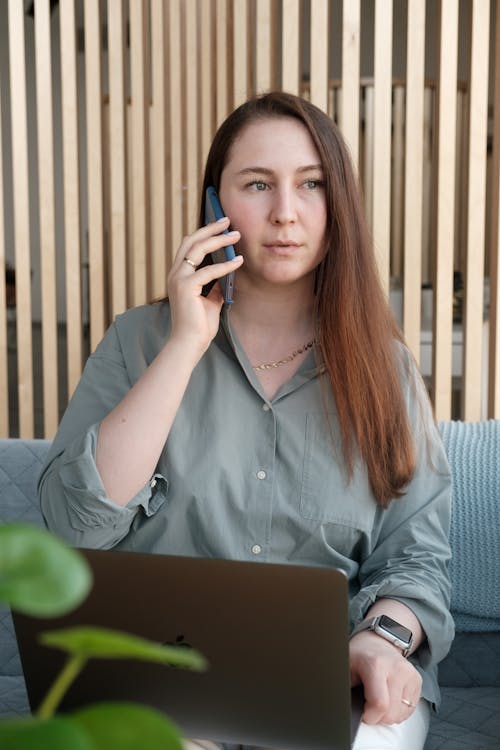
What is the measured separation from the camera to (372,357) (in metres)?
1.65

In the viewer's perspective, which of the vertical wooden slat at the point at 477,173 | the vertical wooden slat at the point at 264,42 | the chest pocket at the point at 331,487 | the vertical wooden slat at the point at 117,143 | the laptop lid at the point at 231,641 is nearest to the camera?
the laptop lid at the point at 231,641

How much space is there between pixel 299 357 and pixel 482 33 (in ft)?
3.84

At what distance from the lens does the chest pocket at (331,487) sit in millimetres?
1573

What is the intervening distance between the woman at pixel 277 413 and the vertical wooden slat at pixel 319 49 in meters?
0.87

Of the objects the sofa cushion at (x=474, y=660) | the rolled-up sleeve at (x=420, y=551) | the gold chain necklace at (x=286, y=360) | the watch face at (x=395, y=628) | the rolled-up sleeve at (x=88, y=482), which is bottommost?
the sofa cushion at (x=474, y=660)

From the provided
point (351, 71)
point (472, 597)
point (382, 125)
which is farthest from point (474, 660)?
point (351, 71)

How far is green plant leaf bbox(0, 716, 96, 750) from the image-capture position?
0.28 meters

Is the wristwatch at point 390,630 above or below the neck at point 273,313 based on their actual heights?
below

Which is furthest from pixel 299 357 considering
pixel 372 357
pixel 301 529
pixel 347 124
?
pixel 347 124

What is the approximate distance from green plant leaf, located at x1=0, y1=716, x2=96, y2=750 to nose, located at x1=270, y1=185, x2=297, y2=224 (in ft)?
4.41

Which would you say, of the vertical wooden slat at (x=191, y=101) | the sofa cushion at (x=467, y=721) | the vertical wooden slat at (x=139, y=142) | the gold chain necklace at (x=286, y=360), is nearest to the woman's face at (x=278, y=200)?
the gold chain necklace at (x=286, y=360)

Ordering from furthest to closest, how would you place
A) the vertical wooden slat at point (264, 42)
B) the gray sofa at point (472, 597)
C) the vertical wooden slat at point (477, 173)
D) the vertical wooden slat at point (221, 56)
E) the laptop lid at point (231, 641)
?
the vertical wooden slat at point (221, 56)
the vertical wooden slat at point (264, 42)
the vertical wooden slat at point (477, 173)
the gray sofa at point (472, 597)
the laptop lid at point (231, 641)

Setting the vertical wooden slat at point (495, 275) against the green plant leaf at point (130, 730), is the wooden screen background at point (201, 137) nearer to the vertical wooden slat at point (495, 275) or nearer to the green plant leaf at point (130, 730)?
the vertical wooden slat at point (495, 275)

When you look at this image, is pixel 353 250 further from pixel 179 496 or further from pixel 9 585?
pixel 9 585
